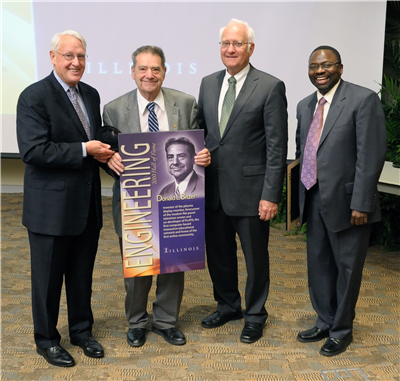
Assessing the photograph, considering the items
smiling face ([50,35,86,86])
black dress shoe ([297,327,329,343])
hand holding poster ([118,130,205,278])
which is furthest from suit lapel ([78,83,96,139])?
black dress shoe ([297,327,329,343])

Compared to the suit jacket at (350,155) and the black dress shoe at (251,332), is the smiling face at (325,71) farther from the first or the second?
the black dress shoe at (251,332)

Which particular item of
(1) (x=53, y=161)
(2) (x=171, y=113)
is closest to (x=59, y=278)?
(1) (x=53, y=161)

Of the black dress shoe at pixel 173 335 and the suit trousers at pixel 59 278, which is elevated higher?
the suit trousers at pixel 59 278

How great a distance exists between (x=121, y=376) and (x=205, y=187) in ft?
3.66

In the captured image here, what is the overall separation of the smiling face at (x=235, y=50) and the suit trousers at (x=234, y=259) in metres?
0.80

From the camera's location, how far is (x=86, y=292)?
2.84 meters

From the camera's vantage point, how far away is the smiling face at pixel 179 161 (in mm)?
2635

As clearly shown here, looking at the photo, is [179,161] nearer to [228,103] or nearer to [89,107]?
[228,103]

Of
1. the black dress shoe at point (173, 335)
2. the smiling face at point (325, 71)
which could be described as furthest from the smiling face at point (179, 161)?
the black dress shoe at point (173, 335)

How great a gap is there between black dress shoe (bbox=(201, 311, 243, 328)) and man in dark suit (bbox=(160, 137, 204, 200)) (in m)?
0.86

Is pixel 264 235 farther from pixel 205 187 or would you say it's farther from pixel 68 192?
pixel 68 192

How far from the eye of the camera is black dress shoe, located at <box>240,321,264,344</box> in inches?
116

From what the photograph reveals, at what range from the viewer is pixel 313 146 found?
2.71 metres

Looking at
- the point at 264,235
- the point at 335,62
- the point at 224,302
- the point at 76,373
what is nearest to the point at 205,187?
the point at 264,235
